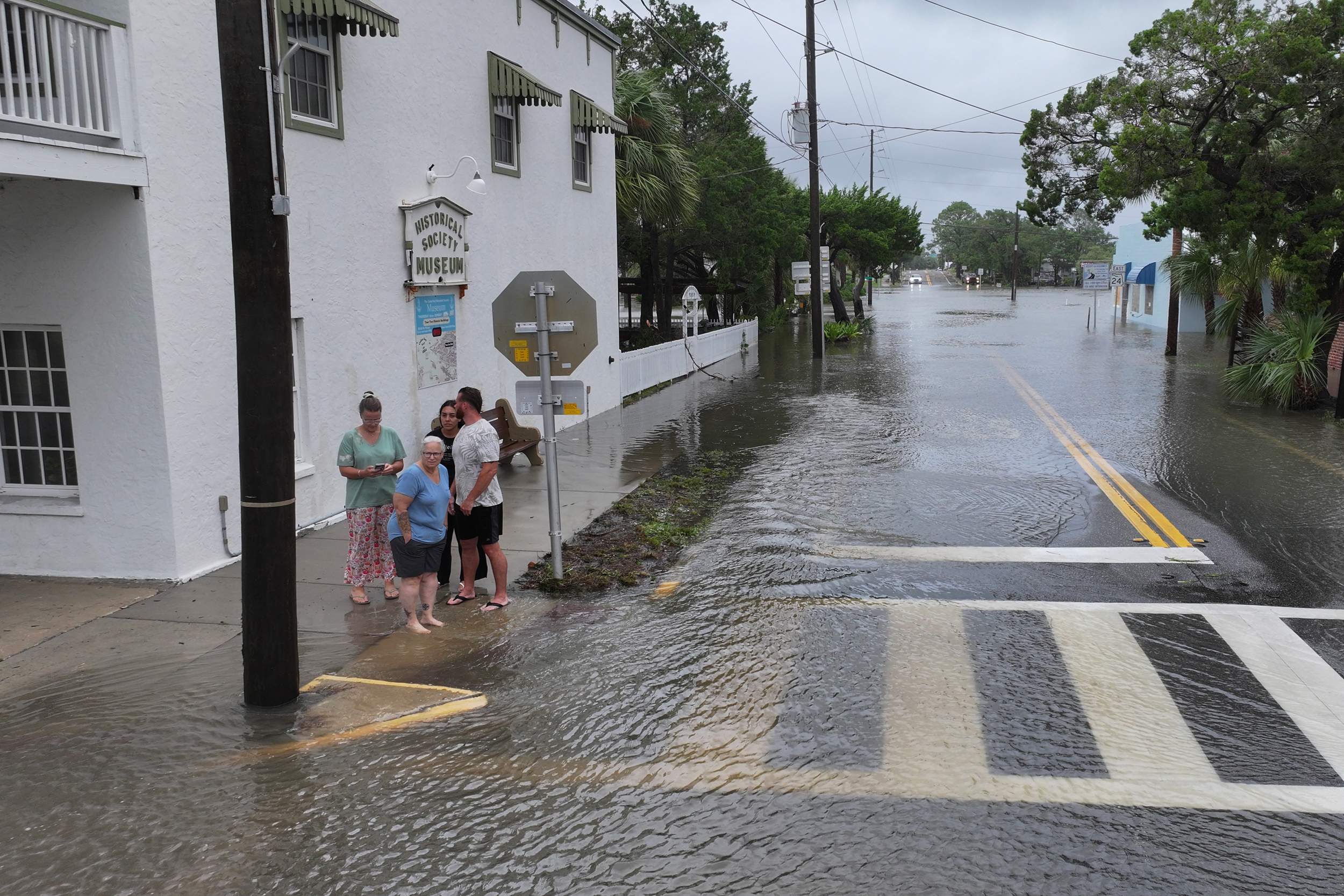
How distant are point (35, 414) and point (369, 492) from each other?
301 centimetres

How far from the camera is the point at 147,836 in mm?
4602

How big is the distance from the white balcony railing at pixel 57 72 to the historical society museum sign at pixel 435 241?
3915mm

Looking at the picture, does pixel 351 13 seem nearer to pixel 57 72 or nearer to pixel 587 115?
pixel 57 72

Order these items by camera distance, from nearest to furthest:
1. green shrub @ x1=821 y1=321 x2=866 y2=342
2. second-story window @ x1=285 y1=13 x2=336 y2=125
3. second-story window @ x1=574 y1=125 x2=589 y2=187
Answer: second-story window @ x1=285 y1=13 x2=336 y2=125
second-story window @ x1=574 y1=125 x2=589 y2=187
green shrub @ x1=821 y1=321 x2=866 y2=342

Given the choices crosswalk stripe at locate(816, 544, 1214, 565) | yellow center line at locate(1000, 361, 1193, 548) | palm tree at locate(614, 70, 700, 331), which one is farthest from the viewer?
palm tree at locate(614, 70, 700, 331)

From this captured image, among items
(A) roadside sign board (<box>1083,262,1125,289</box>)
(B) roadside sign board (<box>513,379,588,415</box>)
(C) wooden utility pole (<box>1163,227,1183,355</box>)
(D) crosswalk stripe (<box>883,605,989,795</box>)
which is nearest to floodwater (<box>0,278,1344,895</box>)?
(D) crosswalk stripe (<box>883,605,989,795</box>)

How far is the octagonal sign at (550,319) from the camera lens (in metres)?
8.35

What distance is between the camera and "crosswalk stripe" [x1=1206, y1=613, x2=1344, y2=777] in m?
5.48

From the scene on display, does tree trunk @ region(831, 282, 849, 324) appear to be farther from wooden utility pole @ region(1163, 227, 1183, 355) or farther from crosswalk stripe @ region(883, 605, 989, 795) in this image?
crosswalk stripe @ region(883, 605, 989, 795)

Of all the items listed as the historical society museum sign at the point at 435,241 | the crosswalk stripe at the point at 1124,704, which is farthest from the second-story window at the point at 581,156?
the crosswalk stripe at the point at 1124,704

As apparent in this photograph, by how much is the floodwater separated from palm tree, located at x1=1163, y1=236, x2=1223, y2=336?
18.5 m

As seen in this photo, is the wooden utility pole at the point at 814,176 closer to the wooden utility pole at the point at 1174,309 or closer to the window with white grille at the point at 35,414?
the wooden utility pole at the point at 1174,309

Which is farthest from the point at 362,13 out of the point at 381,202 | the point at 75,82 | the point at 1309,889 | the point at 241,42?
the point at 1309,889

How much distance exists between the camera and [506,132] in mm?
14609
